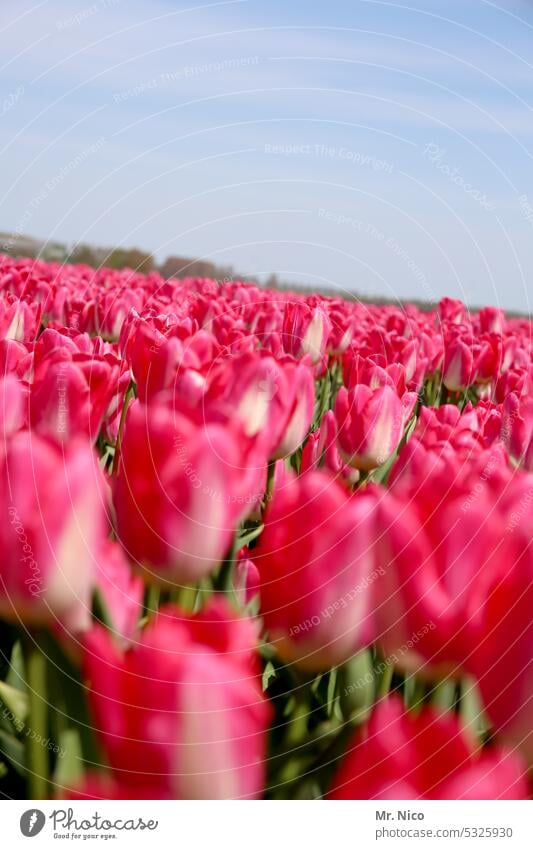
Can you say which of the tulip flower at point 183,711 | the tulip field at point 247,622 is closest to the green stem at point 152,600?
the tulip field at point 247,622

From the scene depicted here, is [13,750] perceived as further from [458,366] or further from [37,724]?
[458,366]

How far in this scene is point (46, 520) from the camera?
1.85ft

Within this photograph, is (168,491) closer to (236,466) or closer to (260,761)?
(236,466)

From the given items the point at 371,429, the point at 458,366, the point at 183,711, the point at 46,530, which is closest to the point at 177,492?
the point at 46,530

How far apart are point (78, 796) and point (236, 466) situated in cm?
24

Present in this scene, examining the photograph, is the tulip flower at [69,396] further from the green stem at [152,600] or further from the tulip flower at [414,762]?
the tulip flower at [414,762]

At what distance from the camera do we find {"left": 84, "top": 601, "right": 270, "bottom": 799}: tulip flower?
43 cm

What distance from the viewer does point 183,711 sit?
0.42m

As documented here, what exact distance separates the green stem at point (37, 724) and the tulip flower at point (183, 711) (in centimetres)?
15

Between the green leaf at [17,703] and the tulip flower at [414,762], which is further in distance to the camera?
the green leaf at [17,703]

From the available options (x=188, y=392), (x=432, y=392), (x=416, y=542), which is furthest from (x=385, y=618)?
(x=432, y=392)

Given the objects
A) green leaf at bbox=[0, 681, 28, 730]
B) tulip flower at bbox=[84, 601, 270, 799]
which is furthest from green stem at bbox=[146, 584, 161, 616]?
tulip flower at bbox=[84, 601, 270, 799]
